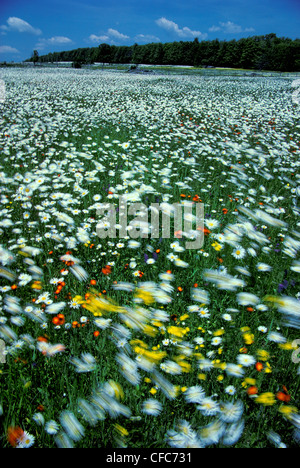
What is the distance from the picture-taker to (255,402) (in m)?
1.63

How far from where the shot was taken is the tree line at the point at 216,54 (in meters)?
65.1

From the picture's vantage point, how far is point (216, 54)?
251 ft

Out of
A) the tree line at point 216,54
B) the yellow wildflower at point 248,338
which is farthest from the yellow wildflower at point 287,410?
the tree line at point 216,54

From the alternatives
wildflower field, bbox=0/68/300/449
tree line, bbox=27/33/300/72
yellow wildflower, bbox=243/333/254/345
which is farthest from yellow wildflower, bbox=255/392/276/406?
tree line, bbox=27/33/300/72

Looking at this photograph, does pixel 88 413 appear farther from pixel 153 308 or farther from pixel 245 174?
pixel 245 174

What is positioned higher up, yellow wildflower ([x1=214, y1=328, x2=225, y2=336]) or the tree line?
the tree line

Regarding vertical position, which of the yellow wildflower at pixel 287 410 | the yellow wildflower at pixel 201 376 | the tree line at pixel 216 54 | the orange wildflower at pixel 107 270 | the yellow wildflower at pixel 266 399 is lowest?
the yellow wildflower at pixel 287 410

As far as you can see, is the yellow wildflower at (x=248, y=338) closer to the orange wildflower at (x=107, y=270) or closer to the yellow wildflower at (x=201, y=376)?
the yellow wildflower at (x=201, y=376)

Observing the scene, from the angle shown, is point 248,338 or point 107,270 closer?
point 248,338

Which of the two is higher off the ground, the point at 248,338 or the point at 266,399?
the point at 248,338

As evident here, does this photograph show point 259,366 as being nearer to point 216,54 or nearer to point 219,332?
point 219,332

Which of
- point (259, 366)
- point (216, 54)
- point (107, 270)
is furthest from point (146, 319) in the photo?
point (216, 54)

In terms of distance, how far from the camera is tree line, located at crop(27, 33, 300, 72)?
6506cm

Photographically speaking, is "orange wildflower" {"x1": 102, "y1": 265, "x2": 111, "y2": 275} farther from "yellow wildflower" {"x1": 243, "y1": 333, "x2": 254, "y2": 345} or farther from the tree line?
the tree line
